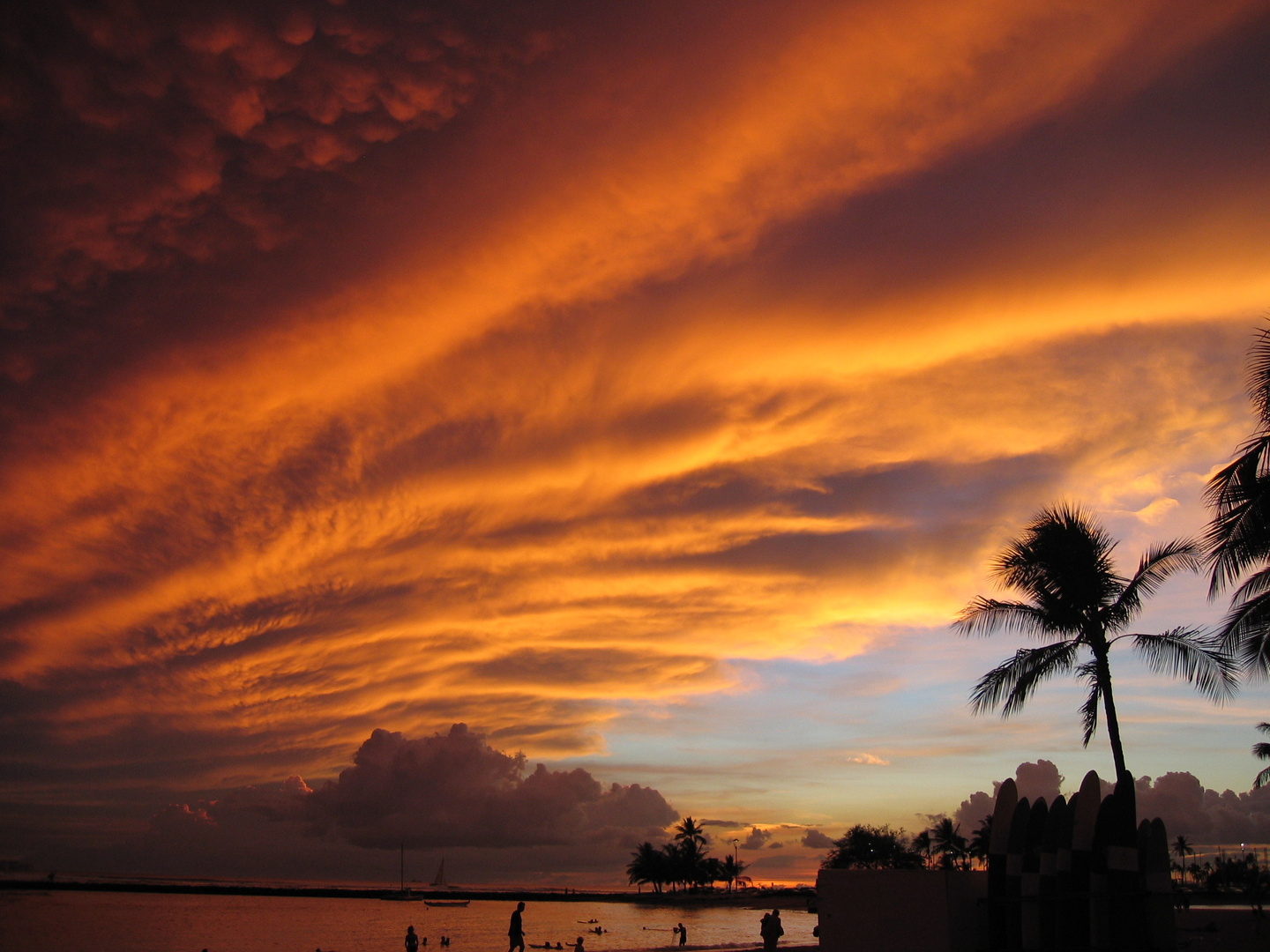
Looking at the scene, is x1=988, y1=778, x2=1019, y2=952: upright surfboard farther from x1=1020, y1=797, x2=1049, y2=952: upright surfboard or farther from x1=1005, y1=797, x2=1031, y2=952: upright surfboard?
x1=1020, y1=797, x2=1049, y2=952: upright surfboard

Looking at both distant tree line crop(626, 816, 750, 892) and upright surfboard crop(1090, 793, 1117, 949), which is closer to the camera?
upright surfboard crop(1090, 793, 1117, 949)

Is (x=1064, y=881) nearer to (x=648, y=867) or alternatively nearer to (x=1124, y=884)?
(x=1124, y=884)

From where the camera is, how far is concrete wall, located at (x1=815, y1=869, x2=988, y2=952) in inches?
631

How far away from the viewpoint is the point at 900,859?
262 ft

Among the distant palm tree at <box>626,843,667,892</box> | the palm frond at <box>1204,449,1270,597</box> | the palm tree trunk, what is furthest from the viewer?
the distant palm tree at <box>626,843,667,892</box>

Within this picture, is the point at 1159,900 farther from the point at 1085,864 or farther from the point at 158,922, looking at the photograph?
the point at 158,922

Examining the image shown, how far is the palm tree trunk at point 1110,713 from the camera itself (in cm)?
1880

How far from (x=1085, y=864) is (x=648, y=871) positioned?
14539 centimetres

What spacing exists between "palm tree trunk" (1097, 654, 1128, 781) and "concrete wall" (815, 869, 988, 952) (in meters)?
4.68

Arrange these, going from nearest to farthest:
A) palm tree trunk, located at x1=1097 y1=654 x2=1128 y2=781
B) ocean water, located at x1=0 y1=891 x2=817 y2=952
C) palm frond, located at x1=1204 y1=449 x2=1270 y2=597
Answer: palm frond, located at x1=1204 y1=449 x2=1270 y2=597 < palm tree trunk, located at x1=1097 y1=654 x2=1128 y2=781 < ocean water, located at x1=0 y1=891 x2=817 y2=952

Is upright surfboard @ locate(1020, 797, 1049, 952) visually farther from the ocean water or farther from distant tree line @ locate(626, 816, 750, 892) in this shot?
distant tree line @ locate(626, 816, 750, 892)

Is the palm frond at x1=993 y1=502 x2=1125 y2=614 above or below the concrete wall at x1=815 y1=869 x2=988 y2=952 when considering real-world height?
above

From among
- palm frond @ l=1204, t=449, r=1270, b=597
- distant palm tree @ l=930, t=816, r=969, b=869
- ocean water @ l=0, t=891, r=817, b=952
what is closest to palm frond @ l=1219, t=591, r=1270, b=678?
palm frond @ l=1204, t=449, r=1270, b=597

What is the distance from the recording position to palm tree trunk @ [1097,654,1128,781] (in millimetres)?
18797
